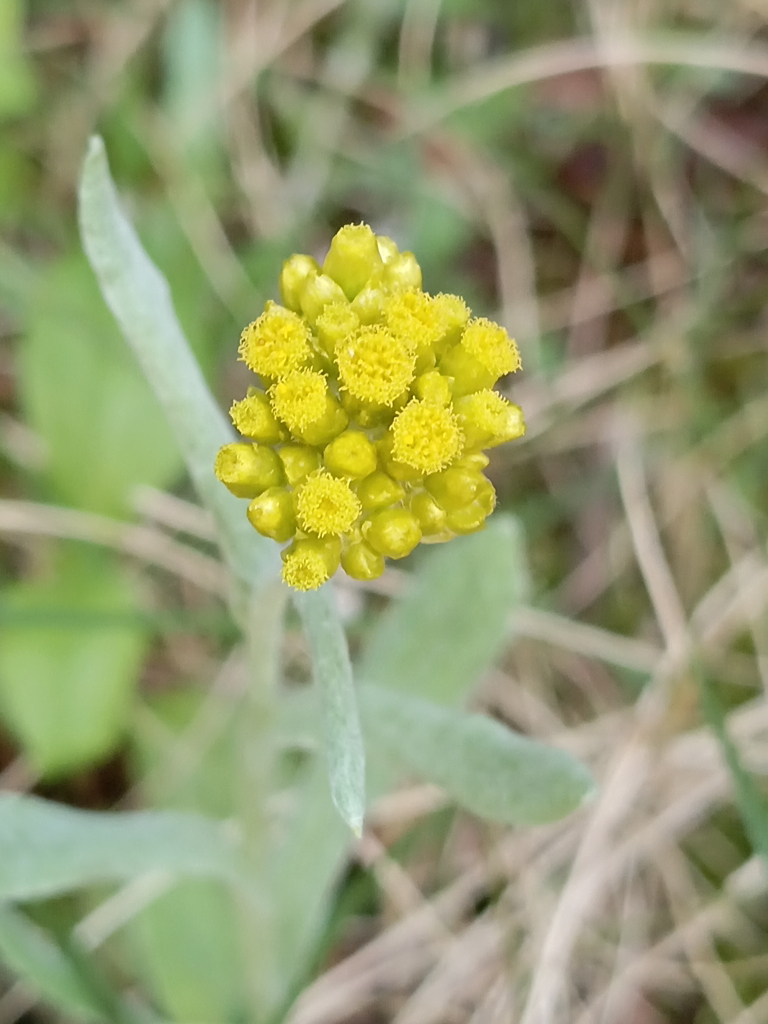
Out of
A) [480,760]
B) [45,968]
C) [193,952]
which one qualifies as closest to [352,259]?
[480,760]

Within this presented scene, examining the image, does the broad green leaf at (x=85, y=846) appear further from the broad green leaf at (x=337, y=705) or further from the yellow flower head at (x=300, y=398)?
the yellow flower head at (x=300, y=398)

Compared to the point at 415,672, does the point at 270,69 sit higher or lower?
higher

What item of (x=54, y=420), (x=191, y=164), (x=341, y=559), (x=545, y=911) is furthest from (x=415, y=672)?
(x=191, y=164)

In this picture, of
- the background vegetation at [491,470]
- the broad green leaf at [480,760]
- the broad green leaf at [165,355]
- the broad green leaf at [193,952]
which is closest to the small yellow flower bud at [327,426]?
the broad green leaf at [165,355]

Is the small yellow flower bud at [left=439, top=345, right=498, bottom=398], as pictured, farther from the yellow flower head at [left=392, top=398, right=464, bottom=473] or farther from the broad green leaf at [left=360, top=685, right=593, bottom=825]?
the broad green leaf at [left=360, top=685, right=593, bottom=825]

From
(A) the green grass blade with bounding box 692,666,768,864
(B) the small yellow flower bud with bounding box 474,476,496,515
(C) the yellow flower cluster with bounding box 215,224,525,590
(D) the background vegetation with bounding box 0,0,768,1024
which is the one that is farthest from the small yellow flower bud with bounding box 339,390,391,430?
(A) the green grass blade with bounding box 692,666,768,864

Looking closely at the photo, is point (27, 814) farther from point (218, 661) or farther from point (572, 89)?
point (572, 89)
